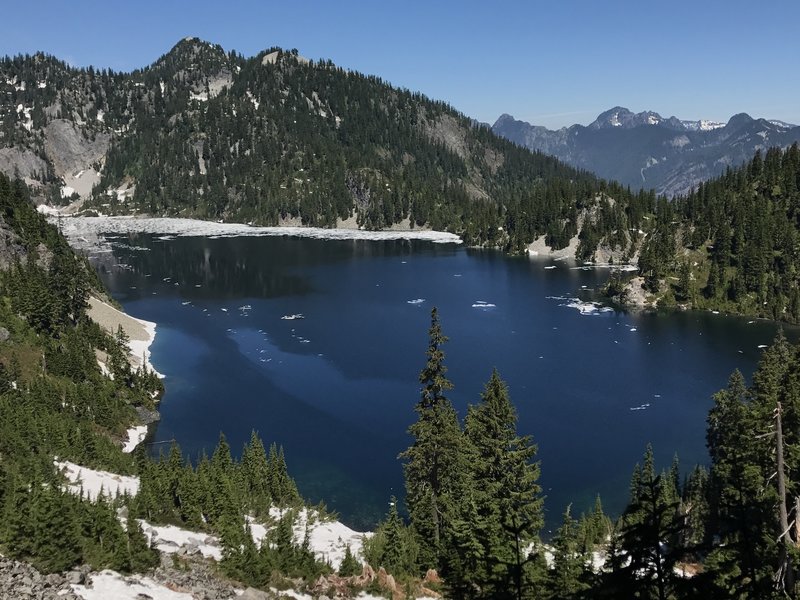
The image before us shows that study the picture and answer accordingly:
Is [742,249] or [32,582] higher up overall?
[742,249]

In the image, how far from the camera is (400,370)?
328 feet

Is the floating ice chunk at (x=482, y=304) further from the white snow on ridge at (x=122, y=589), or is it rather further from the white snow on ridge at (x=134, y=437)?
the white snow on ridge at (x=122, y=589)

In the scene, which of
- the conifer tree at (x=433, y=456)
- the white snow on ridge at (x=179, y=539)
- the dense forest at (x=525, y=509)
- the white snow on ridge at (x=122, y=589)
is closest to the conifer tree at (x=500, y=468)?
the dense forest at (x=525, y=509)

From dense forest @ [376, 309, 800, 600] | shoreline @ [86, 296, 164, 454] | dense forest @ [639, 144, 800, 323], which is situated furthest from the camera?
dense forest @ [639, 144, 800, 323]

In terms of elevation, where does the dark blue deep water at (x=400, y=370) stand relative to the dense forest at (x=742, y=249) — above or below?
below

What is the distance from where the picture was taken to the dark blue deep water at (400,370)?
69.9m

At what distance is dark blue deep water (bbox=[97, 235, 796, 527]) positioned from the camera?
6994cm

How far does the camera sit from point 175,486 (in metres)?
48.8

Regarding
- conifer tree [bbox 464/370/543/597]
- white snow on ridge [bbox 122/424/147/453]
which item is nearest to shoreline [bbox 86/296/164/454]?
white snow on ridge [bbox 122/424/147/453]

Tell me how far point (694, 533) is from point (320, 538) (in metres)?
32.4

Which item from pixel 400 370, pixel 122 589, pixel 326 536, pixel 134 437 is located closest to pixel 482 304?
pixel 400 370

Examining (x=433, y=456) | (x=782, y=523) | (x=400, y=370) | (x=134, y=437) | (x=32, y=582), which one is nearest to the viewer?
(x=782, y=523)

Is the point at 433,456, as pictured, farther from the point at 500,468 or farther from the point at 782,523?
the point at 782,523

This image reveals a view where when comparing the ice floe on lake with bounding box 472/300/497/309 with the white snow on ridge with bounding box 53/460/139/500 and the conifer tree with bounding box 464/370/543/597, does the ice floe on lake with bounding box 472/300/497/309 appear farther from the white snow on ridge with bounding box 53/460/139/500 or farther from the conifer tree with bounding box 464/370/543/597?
the conifer tree with bounding box 464/370/543/597
